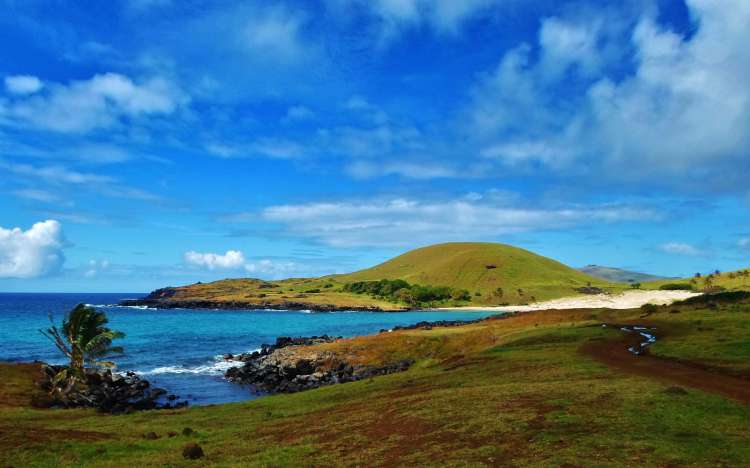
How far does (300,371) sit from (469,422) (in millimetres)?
47544

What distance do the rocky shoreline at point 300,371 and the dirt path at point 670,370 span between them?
24092mm

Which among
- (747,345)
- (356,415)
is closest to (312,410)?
(356,415)

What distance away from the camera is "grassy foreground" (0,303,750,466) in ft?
63.3

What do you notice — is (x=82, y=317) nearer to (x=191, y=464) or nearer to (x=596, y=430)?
(x=191, y=464)

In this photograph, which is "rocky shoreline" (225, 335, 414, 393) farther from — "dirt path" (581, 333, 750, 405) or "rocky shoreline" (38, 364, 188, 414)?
"dirt path" (581, 333, 750, 405)

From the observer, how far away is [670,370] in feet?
120

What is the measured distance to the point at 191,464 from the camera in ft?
74.3

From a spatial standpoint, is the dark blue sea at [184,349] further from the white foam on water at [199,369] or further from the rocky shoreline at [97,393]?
the rocky shoreline at [97,393]

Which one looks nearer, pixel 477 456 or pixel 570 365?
pixel 477 456

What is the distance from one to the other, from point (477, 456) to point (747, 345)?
37006 mm

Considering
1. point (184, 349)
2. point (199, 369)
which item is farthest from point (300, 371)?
point (184, 349)

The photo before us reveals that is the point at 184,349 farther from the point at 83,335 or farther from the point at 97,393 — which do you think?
the point at 83,335

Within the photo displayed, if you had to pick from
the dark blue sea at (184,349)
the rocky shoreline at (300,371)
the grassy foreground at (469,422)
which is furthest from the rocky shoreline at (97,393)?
the rocky shoreline at (300,371)

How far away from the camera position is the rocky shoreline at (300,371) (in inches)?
2454
